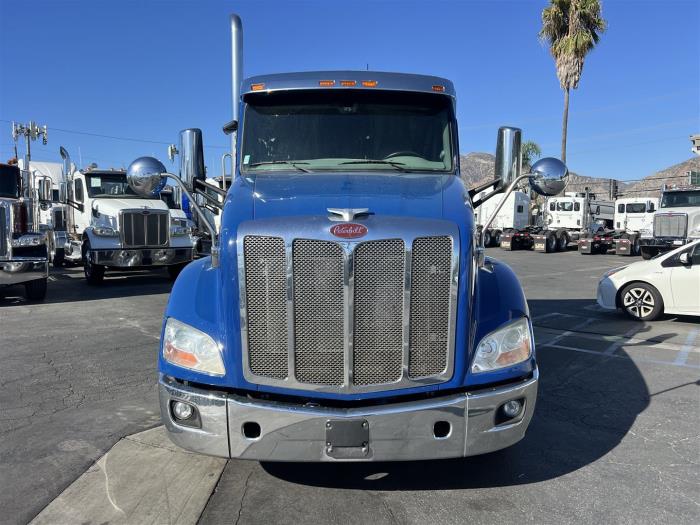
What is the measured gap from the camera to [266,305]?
3.02m

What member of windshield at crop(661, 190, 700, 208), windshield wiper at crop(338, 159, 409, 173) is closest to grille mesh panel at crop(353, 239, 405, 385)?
windshield wiper at crop(338, 159, 409, 173)

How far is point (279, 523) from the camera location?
3.02 meters

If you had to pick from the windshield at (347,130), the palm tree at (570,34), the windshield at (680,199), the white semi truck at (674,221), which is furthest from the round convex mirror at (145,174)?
the palm tree at (570,34)

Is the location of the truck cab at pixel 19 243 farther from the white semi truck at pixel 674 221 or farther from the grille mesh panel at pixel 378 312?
the white semi truck at pixel 674 221

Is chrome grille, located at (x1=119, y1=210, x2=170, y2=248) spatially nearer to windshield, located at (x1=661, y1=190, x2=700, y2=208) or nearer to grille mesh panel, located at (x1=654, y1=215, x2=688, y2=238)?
grille mesh panel, located at (x1=654, y1=215, x2=688, y2=238)

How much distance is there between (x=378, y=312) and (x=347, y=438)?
684mm

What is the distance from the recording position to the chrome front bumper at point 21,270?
380 inches

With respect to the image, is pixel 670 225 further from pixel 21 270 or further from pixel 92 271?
pixel 21 270

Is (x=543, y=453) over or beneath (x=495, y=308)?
beneath

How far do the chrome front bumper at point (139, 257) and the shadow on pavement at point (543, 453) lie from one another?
9665 millimetres

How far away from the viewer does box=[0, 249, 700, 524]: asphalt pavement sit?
3.17m

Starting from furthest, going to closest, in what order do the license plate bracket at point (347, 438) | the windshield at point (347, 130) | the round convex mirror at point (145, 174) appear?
the round convex mirror at point (145, 174), the windshield at point (347, 130), the license plate bracket at point (347, 438)

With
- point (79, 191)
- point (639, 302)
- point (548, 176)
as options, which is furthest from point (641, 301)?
point (79, 191)

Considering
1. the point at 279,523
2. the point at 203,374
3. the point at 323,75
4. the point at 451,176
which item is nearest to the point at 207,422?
the point at 203,374
